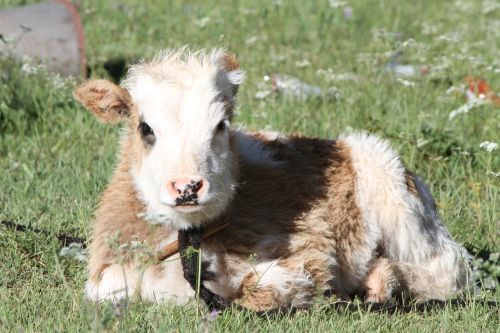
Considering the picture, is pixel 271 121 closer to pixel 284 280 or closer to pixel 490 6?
pixel 284 280

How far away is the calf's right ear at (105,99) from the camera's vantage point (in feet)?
17.9

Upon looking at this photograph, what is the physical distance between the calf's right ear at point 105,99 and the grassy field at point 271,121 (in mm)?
918

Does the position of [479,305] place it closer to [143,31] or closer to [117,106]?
[117,106]

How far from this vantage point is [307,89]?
9336mm

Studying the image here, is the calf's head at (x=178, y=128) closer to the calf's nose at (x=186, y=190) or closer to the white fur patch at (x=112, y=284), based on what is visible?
the calf's nose at (x=186, y=190)

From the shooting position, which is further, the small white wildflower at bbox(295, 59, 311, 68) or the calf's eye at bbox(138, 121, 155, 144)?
the small white wildflower at bbox(295, 59, 311, 68)

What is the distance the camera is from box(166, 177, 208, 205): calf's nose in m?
4.75

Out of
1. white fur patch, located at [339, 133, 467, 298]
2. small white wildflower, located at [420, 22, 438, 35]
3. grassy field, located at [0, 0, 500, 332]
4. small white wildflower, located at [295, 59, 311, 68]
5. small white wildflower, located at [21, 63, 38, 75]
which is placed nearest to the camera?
grassy field, located at [0, 0, 500, 332]

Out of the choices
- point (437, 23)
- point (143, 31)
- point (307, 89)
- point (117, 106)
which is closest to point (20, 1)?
point (143, 31)

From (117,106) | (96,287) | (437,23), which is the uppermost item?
(117,106)

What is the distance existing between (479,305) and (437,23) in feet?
26.8

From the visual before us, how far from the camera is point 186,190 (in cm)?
475

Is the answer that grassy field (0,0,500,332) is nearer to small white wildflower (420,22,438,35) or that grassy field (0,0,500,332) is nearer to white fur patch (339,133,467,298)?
small white wildflower (420,22,438,35)

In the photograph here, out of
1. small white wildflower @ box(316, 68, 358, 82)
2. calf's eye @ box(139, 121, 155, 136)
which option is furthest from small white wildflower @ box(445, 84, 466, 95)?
calf's eye @ box(139, 121, 155, 136)
